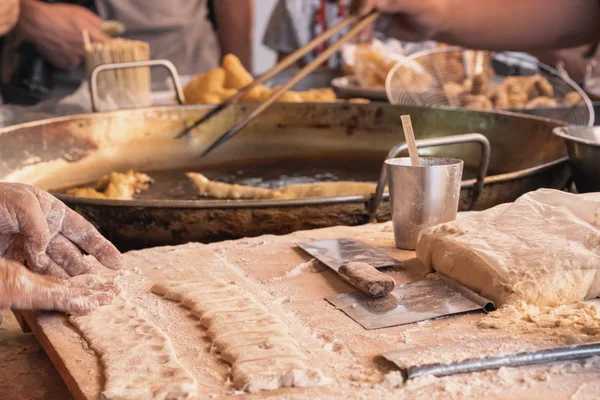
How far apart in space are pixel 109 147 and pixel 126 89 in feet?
2.87

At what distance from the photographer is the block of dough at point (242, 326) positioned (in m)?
1.23

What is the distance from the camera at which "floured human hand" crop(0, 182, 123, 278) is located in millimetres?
1445

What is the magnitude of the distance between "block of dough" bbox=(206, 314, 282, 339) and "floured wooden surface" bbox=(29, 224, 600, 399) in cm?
3

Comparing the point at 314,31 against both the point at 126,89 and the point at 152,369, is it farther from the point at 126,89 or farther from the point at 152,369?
the point at 152,369

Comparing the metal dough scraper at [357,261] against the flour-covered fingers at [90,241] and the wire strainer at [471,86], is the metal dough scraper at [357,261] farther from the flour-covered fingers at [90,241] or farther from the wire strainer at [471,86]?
the wire strainer at [471,86]

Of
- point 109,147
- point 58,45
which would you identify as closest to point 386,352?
point 109,147

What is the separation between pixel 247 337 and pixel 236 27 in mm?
5611

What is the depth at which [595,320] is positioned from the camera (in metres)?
1.27

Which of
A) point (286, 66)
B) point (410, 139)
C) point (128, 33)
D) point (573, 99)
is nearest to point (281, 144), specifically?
point (286, 66)

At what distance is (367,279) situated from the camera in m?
1.39

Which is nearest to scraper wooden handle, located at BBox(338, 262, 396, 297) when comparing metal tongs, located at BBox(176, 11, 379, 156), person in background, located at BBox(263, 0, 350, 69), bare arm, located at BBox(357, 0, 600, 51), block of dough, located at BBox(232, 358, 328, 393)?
block of dough, located at BBox(232, 358, 328, 393)

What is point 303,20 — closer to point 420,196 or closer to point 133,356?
point 420,196

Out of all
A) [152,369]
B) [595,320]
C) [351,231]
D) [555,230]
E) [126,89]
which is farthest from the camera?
[126,89]

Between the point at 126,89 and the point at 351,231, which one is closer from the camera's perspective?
the point at 351,231
